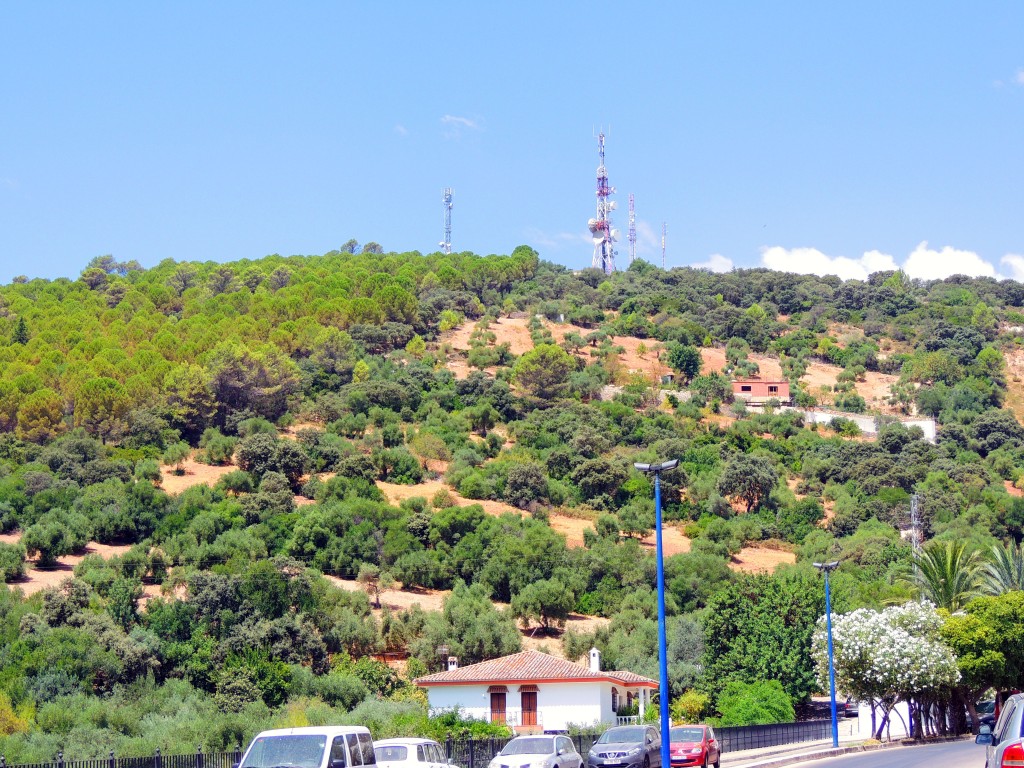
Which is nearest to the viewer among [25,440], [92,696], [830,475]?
[92,696]

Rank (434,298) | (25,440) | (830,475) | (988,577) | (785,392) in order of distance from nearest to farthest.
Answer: (988,577)
(25,440)
(830,475)
(785,392)
(434,298)

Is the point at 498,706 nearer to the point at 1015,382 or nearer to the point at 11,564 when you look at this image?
the point at 11,564

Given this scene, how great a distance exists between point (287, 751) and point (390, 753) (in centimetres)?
716

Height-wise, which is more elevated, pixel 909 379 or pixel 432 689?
pixel 909 379

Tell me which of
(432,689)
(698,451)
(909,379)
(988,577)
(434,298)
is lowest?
(432,689)

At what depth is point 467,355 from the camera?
122500 mm

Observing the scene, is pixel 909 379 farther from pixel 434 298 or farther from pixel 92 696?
pixel 92 696

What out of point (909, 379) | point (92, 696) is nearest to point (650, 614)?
point (92, 696)

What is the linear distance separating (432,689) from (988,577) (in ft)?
81.1

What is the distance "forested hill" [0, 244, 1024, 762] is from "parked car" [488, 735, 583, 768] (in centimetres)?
902

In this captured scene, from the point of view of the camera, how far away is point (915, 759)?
111ft

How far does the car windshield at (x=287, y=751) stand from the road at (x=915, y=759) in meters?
17.7

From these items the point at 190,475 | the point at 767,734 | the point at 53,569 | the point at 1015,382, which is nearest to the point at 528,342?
the point at 190,475

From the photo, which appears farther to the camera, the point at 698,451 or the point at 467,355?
the point at 467,355
